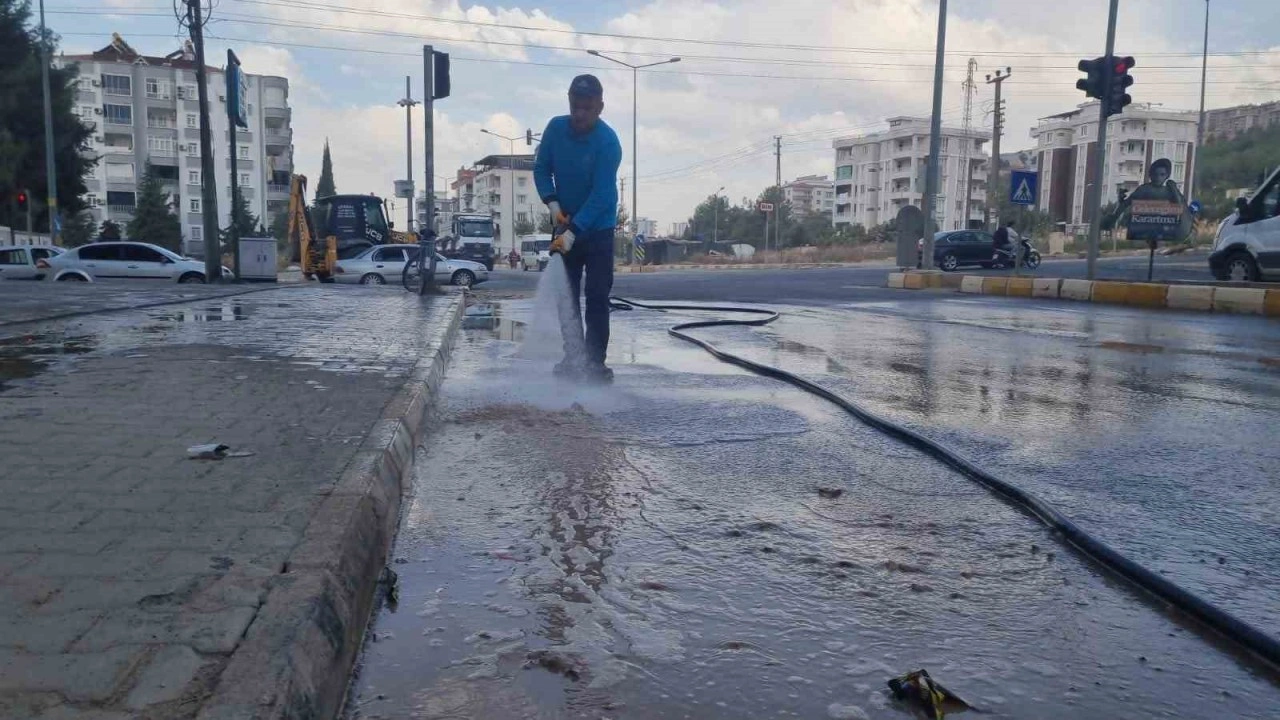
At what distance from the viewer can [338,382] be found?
18.2 ft

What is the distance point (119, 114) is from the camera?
73938 millimetres

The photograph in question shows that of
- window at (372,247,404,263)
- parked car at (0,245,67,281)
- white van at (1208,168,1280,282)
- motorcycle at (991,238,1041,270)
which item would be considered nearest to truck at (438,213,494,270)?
window at (372,247,404,263)

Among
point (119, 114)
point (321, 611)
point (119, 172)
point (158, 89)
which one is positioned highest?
point (158, 89)

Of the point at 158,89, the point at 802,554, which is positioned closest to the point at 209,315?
the point at 802,554

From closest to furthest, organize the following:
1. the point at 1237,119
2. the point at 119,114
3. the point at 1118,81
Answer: the point at 1118,81, the point at 119,114, the point at 1237,119

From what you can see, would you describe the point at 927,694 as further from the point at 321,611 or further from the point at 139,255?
the point at 139,255

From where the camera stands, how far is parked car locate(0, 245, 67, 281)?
25.0 metres

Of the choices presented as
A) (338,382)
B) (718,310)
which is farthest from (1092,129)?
(338,382)

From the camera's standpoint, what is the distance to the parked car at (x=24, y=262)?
2503 centimetres

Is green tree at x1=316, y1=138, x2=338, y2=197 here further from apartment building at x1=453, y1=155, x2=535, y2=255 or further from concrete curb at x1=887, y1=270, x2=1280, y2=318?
concrete curb at x1=887, y1=270, x2=1280, y2=318

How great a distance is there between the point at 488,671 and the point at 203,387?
3.65 m

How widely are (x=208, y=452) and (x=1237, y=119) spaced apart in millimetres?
115936

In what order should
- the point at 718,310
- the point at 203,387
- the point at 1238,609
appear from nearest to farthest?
1. the point at 1238,609
2. the point at 203,387
3. the point at 718,310

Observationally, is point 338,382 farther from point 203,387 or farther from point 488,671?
point 488,671
